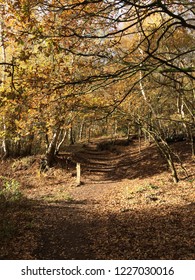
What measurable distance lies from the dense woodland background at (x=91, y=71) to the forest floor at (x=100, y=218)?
1106mm

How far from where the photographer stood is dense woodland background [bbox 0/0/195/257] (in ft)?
16.8

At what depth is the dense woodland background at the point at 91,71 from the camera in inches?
201

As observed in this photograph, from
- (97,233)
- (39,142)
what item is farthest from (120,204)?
(39,142)

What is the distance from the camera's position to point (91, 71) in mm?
9898

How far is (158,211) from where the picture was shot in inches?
375

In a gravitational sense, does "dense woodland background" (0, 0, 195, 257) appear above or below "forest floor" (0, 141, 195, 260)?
above

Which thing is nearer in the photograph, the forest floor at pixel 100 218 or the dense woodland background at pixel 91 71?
the dense woodland background at pixel 91 71

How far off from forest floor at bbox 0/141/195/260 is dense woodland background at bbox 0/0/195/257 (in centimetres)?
111

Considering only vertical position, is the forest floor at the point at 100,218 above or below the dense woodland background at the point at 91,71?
below

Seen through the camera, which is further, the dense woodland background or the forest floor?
the forest floor

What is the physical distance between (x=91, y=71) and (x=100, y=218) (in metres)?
5.45

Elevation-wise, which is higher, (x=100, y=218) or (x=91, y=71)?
(x=91, y=71)

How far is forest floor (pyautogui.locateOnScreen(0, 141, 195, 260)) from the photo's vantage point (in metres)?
6.36
